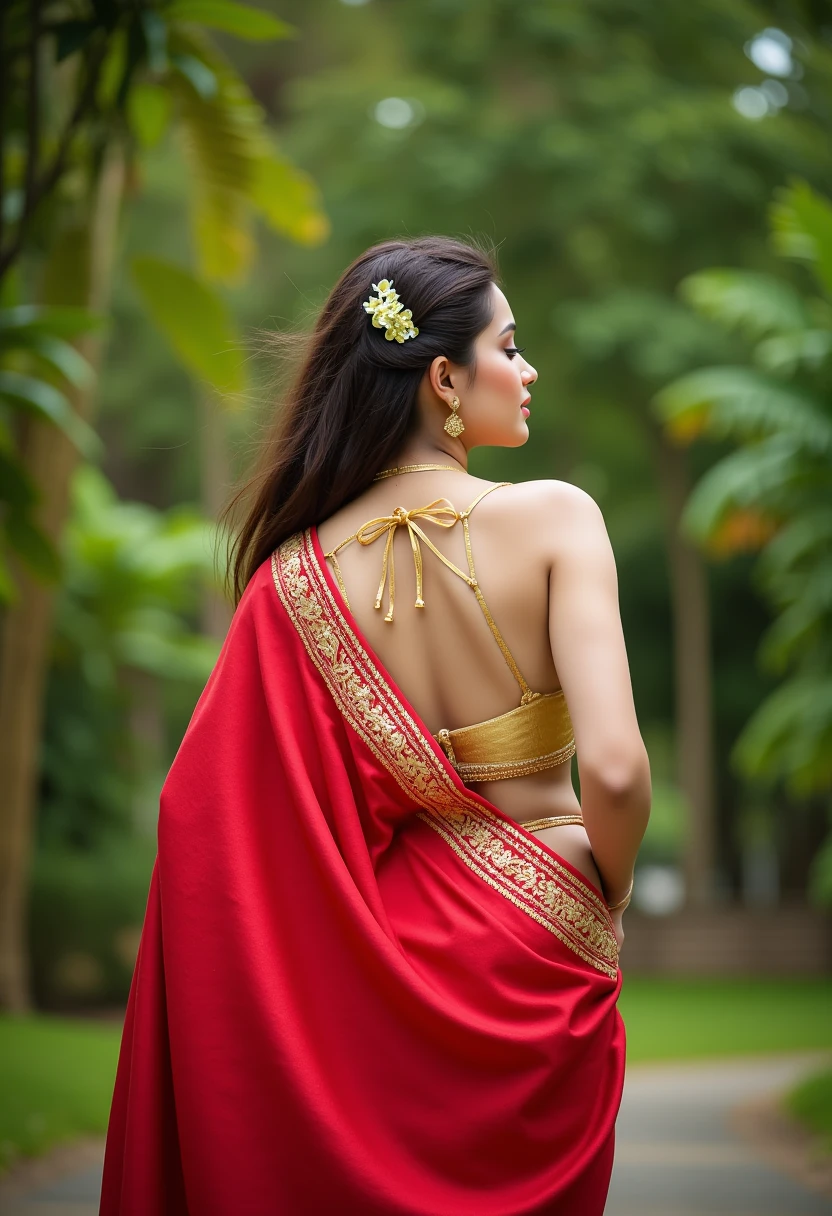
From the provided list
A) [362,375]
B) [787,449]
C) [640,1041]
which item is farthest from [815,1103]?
[362,375]

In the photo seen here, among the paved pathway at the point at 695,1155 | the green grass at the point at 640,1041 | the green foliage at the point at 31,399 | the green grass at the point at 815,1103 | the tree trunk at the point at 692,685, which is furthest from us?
the tree trunk at the point at 692,685

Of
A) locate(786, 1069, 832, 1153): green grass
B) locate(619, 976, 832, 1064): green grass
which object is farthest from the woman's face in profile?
locate(619, 976, 832, 1064): green grass

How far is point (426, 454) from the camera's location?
7.61ft

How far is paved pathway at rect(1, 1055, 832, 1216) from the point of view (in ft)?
17.2

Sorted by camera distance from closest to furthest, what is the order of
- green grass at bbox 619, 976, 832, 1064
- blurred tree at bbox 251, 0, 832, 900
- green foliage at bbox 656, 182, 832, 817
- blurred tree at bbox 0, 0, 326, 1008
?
1. blurred tree at bbox 0, 0, 326, 1008
2. green foliage at bbox 656, 182, 832, 817
3. green grass at bbox 619, 976, 832, 1064
4. blurred tree at bbox 251, 0, 832, 900

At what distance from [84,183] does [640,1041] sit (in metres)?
7.95

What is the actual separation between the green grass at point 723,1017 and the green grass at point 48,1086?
4.55 m

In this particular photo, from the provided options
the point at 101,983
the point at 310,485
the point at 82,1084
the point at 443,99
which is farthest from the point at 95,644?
the point at 310,485

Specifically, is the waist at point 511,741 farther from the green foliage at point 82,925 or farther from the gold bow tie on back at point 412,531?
the green foliage at point 82,925

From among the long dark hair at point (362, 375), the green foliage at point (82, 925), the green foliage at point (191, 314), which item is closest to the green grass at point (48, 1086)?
the green foliage at point (82, 925)

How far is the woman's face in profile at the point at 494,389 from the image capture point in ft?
7.54

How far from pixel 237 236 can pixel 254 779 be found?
7.01 m

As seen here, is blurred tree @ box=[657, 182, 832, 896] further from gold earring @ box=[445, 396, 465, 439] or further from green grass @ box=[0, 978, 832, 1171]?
gold earring @ box=[445, 396, 465, 439]

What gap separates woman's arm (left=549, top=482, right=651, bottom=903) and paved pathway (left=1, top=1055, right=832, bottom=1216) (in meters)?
3.65
